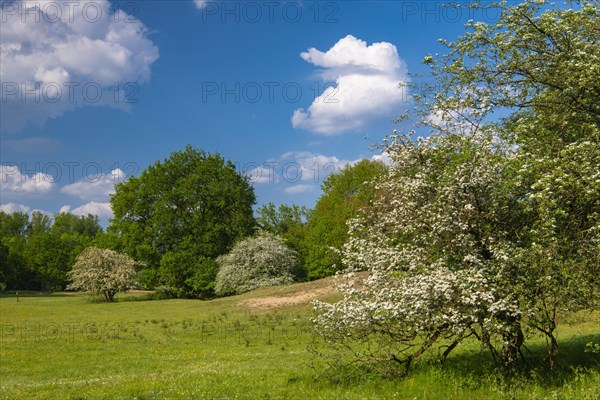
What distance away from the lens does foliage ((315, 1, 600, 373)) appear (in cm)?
1147

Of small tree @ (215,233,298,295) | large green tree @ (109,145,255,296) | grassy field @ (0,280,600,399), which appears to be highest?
large green tree @ (109,145,255,296)

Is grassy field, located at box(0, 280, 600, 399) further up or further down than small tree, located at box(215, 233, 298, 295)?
further down

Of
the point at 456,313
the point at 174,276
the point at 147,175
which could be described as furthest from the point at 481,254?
the point at 147,175

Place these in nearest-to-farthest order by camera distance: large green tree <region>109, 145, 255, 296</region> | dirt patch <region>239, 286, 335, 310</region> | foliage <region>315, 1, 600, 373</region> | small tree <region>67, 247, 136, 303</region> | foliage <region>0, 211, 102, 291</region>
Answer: foliage <region>315, 1, 600, 373</region> < dirt patch <region>239, 286, 335, 310</region> < small tree <region>67, 247, 136, 303</region> < large green tree <region>109, 145, 255, 296</region> < foliage <region>0, 211, 102, 291</region>

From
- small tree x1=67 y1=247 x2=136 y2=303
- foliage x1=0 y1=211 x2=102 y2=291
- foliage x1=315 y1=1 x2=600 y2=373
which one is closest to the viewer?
foliage x1=315 y1=1 x2=600 y2=373

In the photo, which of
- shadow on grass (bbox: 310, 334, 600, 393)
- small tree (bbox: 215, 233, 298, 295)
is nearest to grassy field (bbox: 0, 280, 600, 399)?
shadow on grass (bbox: 310, 334, 600, 393)

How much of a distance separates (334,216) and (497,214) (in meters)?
60.1

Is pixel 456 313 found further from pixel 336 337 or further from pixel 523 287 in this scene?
pixel 336 337

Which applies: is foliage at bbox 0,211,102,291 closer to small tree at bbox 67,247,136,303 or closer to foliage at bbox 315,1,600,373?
small tree at bbox 67,247,136,303

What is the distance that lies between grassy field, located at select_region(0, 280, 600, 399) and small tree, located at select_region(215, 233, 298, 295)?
25.1 m

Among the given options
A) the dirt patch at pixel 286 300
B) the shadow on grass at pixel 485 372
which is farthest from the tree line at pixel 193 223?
the shadow on grass at pixel 485 372

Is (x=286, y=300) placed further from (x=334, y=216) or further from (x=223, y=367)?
(x=334, y=216)

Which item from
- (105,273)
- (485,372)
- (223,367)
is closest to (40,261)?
(105,273)

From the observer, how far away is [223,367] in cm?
1759
